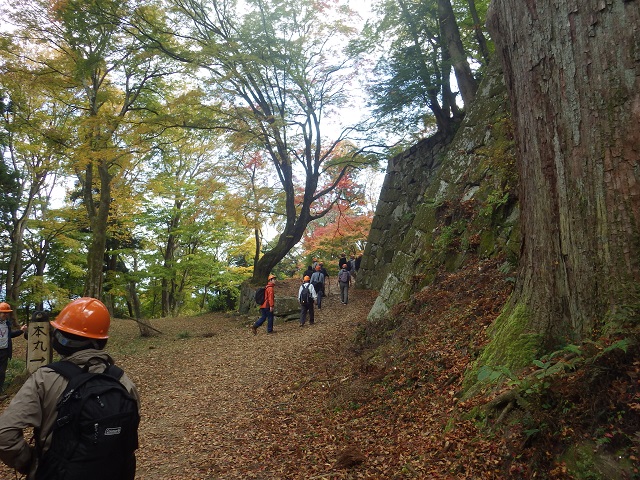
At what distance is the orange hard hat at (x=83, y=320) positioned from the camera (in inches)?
89.8

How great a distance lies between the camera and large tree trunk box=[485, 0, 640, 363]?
272cm

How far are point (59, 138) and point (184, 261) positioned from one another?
29.1 feet

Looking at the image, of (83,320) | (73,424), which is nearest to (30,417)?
(73,424)

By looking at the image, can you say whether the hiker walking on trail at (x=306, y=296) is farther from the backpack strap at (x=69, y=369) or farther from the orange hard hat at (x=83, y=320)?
the backpack strap at (x=69, y=369)

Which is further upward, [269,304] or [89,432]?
[89,432]

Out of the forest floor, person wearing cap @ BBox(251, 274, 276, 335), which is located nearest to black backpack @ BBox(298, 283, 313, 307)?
person wearing cap @ BBox(251, 274, 276, 335)

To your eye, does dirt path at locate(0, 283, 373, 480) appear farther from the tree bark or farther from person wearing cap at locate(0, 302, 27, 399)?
the tree bark

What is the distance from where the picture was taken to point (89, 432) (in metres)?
1.98

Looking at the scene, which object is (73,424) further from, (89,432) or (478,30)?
(478,30)

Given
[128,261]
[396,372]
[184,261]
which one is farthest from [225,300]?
[396,372]

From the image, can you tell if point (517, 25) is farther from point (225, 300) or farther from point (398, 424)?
point (225, 300)

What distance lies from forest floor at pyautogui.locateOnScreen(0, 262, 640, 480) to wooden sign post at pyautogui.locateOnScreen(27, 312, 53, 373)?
1.37 meters

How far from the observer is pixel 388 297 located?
29.3ft

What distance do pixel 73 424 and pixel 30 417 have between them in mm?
Answer: 253
